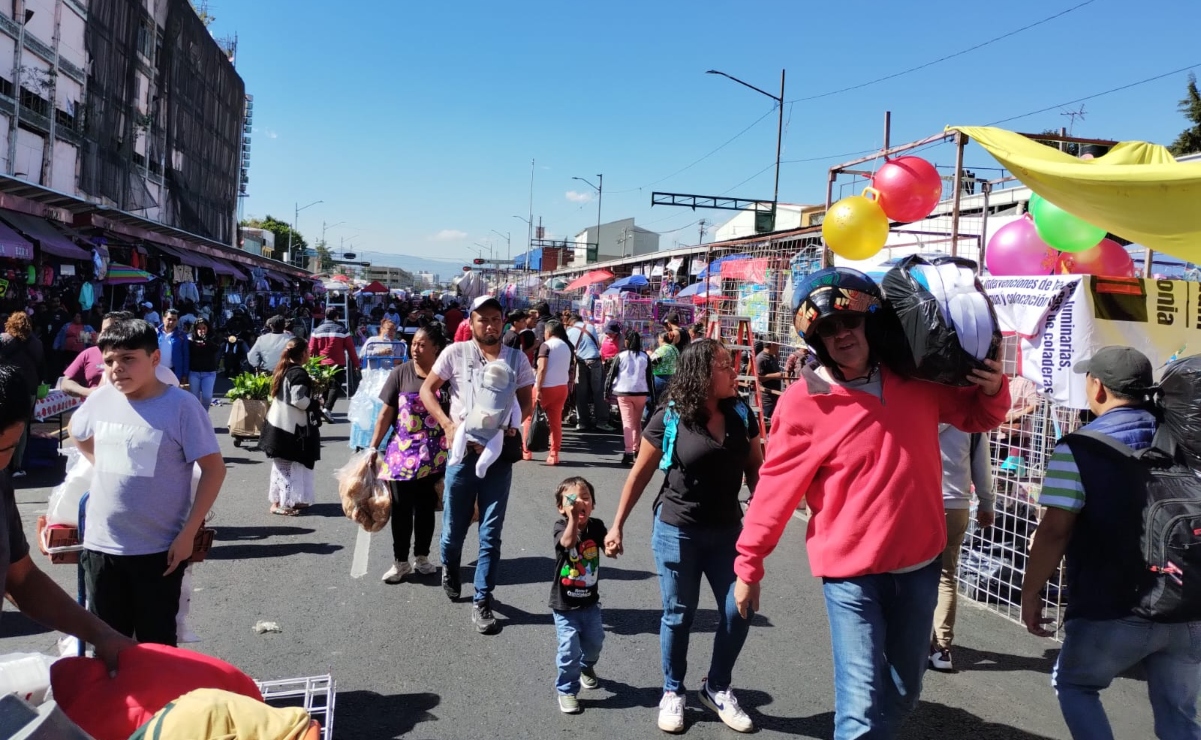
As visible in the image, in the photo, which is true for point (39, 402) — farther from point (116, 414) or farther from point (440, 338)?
point (116, 414)

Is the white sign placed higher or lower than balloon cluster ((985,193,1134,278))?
lower

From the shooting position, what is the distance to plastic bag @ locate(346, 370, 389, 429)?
27.4ft

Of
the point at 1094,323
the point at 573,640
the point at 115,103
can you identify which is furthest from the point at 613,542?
the point at 115,103

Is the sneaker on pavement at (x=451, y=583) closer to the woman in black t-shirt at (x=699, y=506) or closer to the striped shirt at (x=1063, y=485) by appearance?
the woman in black t-shirt at (x=699, y=506)

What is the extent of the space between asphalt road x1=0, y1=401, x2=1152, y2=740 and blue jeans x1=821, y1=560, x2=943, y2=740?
1224 mm

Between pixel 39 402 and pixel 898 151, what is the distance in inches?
369

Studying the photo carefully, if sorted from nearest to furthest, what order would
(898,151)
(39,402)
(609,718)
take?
(609,718) < (898,151) < (39,402)

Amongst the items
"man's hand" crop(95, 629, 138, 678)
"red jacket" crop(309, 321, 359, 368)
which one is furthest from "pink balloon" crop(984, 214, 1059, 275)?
"red jacket" crop(309, 321, 359, 368)

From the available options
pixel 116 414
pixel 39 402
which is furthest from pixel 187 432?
pixel 39 402

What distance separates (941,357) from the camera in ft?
8.30

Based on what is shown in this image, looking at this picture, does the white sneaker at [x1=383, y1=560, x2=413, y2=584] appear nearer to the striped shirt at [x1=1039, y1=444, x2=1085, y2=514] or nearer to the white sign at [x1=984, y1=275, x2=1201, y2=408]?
the striped shirt at [x1=1039, y1=444, x2=1085, y2=514]

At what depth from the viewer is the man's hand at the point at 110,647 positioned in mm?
2338

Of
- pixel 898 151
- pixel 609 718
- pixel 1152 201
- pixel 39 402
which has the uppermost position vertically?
pixel 898 151

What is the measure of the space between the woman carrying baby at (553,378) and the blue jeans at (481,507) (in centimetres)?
490
